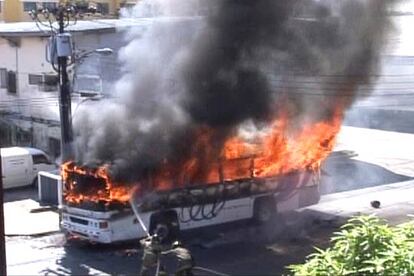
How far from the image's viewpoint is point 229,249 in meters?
14.9

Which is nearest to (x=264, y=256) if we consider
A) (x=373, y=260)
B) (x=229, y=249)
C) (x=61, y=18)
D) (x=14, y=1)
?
(x=229, y=249)

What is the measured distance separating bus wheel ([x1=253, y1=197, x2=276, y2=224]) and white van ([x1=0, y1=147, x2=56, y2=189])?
8.61 m

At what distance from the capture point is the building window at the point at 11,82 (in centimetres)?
2791

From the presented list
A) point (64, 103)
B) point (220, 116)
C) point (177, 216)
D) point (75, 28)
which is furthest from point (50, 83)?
point (177, 216)

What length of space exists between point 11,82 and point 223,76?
13446 mm

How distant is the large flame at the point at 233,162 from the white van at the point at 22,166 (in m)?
7.72

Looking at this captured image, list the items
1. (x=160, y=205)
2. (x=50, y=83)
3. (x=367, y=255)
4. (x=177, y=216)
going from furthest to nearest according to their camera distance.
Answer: (x=50, y=83), (x=177, y=216), (x=160, y=205), (x=367, y=255)

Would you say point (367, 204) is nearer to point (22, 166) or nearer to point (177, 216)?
point (177, 216)

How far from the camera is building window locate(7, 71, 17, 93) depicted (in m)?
27.9

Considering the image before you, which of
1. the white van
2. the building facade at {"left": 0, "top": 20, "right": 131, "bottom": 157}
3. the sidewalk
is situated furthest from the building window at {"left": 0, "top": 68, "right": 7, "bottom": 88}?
the sidewalk

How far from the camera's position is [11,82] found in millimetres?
28156

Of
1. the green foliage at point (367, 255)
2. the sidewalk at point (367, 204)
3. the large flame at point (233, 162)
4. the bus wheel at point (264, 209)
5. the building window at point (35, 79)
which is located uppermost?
the building window at point (35, 79)

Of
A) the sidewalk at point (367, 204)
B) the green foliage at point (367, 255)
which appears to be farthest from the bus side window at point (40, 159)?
the green foliage at point (367, 255)

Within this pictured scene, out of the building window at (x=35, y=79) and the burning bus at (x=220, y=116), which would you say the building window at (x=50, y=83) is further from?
the burning bus at (x=220, y=116)
